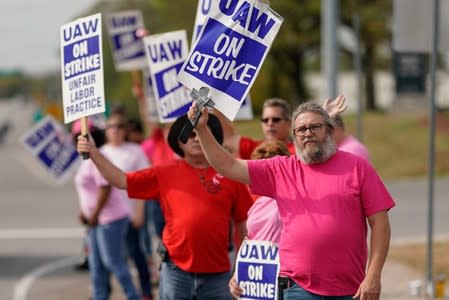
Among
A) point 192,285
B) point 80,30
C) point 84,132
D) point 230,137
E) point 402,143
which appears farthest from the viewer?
point 402,143

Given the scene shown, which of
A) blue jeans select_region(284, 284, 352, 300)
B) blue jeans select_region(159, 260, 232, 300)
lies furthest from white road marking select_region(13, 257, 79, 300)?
blue jeans select_region(284, 284, 352, 300)

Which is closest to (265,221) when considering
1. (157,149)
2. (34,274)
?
(157,149)

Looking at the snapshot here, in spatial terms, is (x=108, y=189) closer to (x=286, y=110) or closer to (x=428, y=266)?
(x=286, y=110)

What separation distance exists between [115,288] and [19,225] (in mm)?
6370

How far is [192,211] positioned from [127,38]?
655cm

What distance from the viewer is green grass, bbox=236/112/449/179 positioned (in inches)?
1073

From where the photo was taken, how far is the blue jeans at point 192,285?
22.4 ft

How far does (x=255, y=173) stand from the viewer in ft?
19.1

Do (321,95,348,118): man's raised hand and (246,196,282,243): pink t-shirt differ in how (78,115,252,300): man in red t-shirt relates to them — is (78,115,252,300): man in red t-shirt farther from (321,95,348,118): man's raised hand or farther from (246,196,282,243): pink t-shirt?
(321,95,348,118): man's raised hand

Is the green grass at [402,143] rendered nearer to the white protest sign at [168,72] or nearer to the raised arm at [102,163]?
the white protest sign at [168,72]

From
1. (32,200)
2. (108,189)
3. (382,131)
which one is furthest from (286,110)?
(382,131)

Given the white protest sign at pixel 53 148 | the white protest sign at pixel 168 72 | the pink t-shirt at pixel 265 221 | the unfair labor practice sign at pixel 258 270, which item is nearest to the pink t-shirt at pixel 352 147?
the white protest sign at pixel 168 72

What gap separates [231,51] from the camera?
6070mm

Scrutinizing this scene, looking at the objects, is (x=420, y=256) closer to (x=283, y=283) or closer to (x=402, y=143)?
(x=283, y=283)
